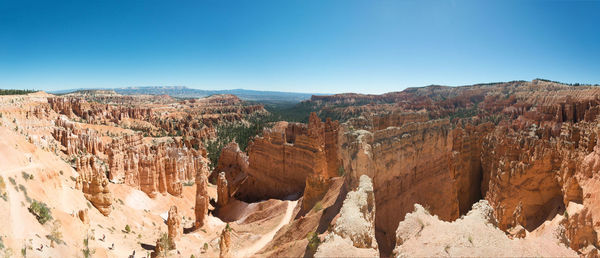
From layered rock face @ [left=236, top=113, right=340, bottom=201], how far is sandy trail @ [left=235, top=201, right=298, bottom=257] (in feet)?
10.8

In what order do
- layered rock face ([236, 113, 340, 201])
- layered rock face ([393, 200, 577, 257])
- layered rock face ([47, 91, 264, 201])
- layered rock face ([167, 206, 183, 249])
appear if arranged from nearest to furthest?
layered rock face ([393, 200, 577, 257]) → layered rock face ([167, 206, 183, 249]) → layered rock face ([236, 113, 340, 201]) → layered rock face ([47, 91, 264, 201])

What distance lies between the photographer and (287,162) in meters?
26.8

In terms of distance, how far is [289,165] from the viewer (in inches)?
1049

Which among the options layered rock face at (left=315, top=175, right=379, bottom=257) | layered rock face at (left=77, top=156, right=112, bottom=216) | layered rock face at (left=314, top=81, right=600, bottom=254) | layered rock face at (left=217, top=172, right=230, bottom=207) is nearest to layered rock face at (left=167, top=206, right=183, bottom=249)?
layered rock face at (left=77, top=156, right=112, bottom=216)

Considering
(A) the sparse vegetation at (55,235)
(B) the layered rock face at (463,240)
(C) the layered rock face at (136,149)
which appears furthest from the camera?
(C) the layered rock face at (136,149)

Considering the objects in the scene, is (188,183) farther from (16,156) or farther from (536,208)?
(536,208)

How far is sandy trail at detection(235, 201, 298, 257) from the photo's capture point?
711 inches

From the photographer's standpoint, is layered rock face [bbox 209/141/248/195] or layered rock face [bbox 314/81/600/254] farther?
layered rock face [bbox 209/141/248/195]

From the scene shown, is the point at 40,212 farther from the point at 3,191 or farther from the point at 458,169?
the point at 458,169

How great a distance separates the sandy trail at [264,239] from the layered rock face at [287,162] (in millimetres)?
3296

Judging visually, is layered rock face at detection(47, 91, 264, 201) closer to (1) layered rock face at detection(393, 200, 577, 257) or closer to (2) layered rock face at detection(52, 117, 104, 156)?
(2) layered rock face at detection(52, 117, 104, 156)

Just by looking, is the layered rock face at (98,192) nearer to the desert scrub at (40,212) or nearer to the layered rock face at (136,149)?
the desert scrub at (40,212)

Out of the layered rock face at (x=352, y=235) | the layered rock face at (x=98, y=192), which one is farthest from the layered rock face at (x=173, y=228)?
the layered rock face at (x=352, y=235)

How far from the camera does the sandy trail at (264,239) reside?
1805 cm
